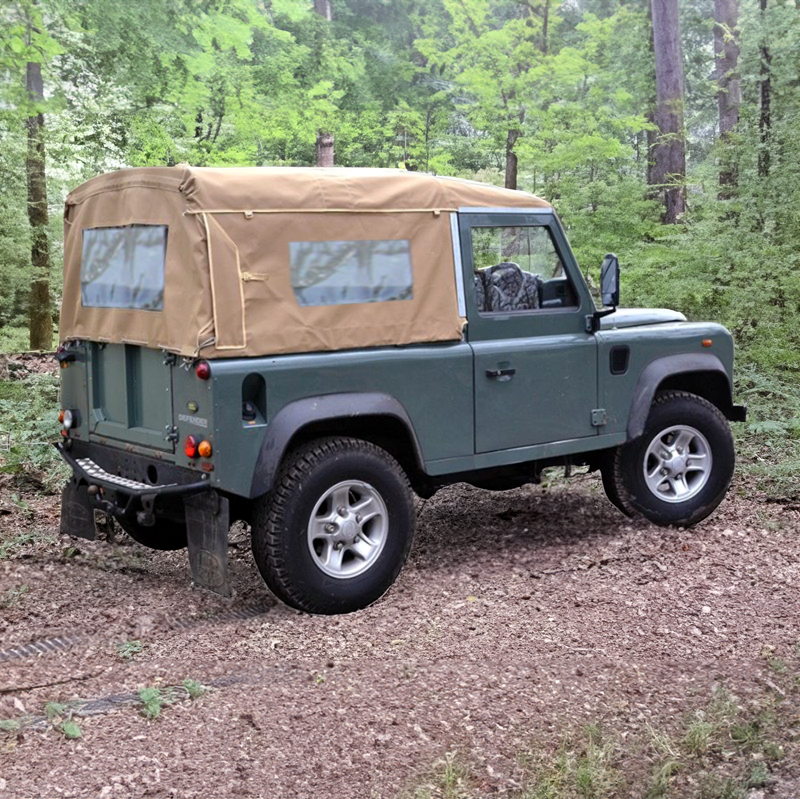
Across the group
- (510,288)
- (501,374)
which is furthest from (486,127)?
(501,374)

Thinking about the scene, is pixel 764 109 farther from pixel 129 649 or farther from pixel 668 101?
pixel 129 649

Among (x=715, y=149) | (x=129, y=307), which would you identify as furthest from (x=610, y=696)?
(x=715, y=149)

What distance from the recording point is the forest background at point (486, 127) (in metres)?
11.8

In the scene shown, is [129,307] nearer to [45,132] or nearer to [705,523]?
[705,523]

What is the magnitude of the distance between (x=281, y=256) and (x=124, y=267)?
3.49 feet

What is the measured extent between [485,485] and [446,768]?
11.9 feet

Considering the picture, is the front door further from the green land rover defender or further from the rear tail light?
the rear tail light

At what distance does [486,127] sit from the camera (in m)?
18.6

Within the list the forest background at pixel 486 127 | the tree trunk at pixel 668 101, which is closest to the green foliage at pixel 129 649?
the forest background at pixel 486 127

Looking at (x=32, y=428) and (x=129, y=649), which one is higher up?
(x=32, y=428)

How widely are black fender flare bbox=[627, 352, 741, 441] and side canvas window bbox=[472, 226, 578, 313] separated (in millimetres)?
748

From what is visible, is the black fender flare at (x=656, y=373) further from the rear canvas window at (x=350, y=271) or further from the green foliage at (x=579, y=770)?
the green foliage at (x=579, y=770)

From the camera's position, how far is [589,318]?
654cm

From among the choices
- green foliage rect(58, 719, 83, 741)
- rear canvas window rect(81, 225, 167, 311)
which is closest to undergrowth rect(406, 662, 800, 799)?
green foliage rect(58, 719, 83, 741)
